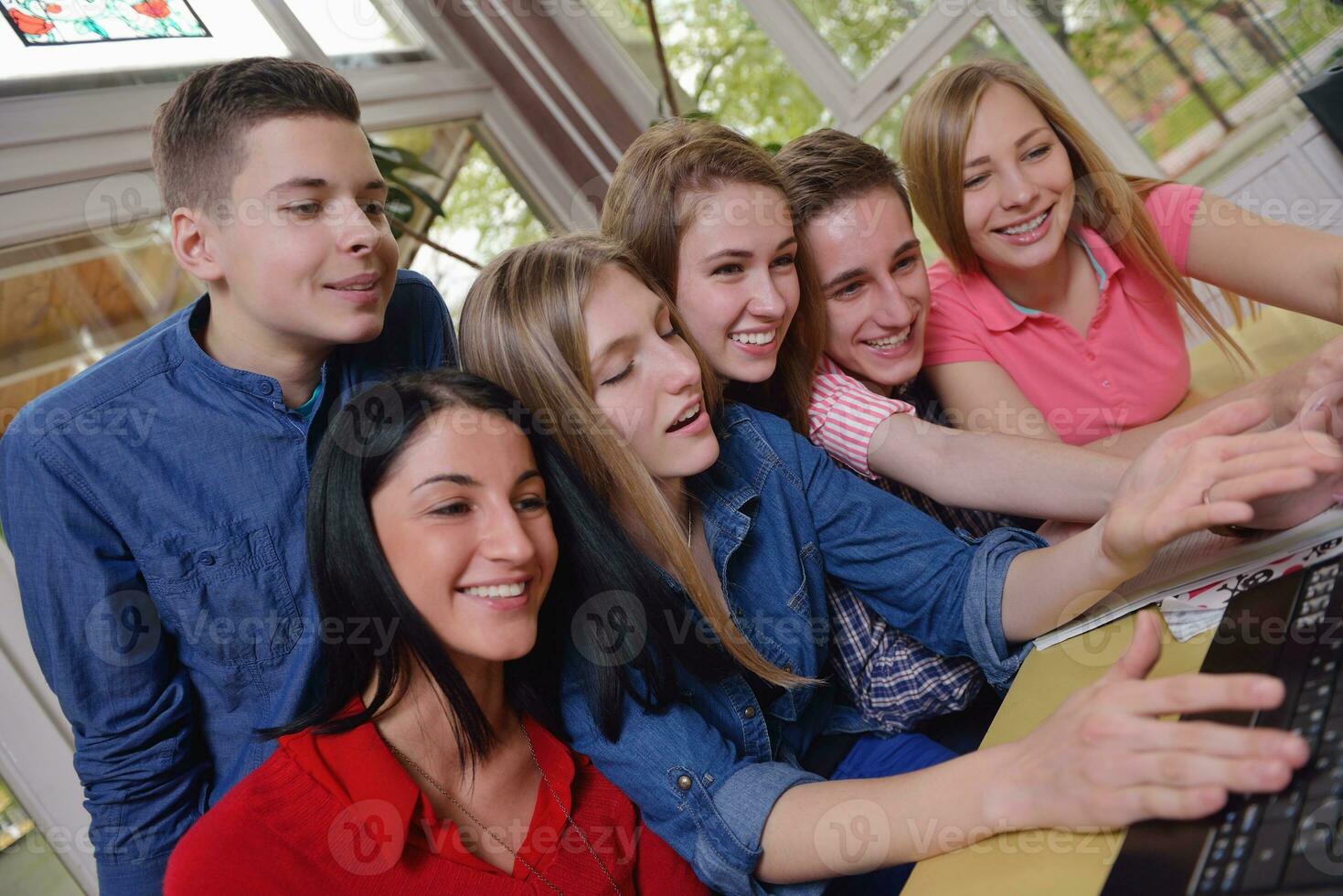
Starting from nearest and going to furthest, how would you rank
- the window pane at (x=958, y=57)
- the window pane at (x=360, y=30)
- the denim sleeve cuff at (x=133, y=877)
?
the denim sleeve cuff at (x=133, y=877)
the window pane at (x=360, y=30)
the window pane at (x=958, y=57)

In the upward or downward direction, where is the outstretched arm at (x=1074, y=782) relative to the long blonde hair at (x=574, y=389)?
downward

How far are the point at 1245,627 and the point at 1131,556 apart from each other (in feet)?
0.56

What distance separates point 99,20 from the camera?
2.33 metres

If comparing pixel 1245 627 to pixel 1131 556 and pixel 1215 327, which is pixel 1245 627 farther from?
pixel 1215 327

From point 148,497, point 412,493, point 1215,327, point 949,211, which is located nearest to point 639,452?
point 412,493

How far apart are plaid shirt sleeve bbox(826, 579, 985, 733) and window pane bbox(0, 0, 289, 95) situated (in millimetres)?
1812

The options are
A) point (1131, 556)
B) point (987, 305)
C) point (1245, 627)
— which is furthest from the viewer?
point (987, 305)

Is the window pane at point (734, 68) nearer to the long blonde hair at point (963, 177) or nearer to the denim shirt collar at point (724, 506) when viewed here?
the long blonde hair at point (963, 177)

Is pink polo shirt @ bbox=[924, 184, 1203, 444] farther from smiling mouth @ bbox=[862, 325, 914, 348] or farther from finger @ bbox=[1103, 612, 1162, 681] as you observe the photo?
finger @ bbox=[1103, 612, 1162, 681]

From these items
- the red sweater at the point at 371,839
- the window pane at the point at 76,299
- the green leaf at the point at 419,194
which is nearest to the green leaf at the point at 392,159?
the green leaf at the point at 419,194

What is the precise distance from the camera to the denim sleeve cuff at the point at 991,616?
120cm

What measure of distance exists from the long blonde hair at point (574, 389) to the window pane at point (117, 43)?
1417mm

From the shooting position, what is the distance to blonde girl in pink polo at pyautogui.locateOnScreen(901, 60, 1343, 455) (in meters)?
1.73

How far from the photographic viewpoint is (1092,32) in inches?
125
